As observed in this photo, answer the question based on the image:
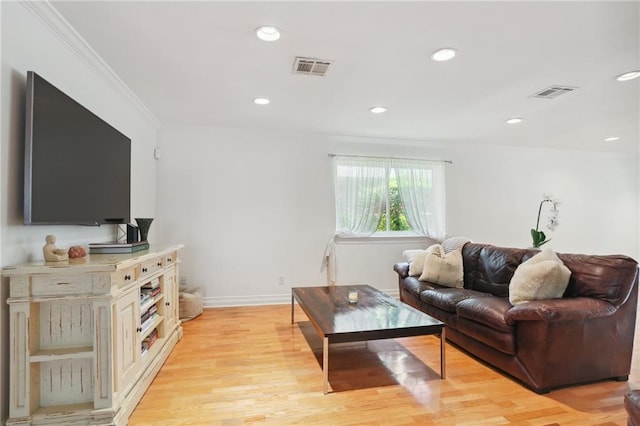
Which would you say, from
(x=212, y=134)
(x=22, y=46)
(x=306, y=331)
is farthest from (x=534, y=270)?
(x=212, y=134)

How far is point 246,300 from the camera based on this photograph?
4371mm

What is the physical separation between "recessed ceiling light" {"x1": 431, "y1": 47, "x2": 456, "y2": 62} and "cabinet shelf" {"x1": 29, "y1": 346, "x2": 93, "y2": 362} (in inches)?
113

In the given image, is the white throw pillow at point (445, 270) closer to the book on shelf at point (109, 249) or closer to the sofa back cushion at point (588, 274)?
the sofa back cushion at point (588, 274)

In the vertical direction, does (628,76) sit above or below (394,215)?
above

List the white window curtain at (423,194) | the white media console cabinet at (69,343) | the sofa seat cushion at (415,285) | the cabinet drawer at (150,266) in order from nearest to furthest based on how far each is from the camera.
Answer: the white media console cabinet at (69,343) → the cabinet drawer at (150,266) → the sofa seat cushion at (415,285) → the white window curtain at (423,194)

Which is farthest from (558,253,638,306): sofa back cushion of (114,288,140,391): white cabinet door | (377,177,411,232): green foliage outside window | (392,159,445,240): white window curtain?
(114,288,140,391): white cabinet door

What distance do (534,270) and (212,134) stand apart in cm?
389

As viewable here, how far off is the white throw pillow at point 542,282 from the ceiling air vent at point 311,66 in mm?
2231

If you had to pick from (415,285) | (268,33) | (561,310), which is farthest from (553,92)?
(268,33)

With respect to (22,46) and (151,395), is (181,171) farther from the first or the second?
(151,395)

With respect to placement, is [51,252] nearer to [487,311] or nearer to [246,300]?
[246,300]

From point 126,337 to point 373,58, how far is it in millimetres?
2529

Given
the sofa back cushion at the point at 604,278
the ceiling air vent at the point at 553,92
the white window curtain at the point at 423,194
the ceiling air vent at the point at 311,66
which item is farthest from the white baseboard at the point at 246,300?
the ceiling air vent at the point at 553,92

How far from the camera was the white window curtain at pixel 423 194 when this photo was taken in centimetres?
493
